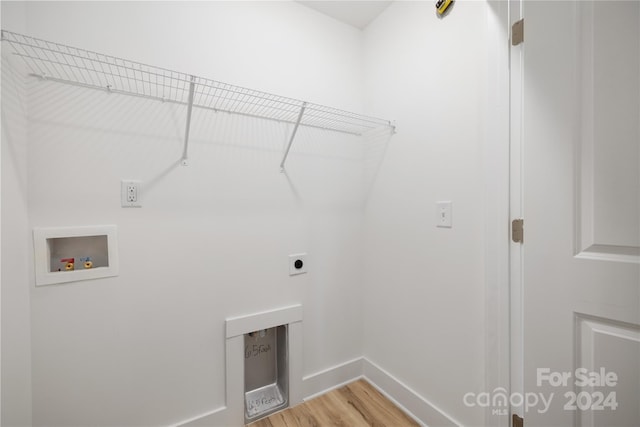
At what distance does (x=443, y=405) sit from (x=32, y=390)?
1.88m

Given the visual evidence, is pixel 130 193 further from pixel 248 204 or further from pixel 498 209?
pixel 498 209

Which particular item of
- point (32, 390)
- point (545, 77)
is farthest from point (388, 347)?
point (32, 390)

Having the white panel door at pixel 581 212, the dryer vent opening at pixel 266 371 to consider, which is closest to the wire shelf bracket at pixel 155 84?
the white panel door at pixel 581 212

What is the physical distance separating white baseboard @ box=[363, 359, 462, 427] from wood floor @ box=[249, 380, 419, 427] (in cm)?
4

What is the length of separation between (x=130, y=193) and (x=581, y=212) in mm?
1844

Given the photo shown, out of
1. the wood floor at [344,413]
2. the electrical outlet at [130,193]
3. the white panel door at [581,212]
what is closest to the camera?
the white panel door at [581,212]

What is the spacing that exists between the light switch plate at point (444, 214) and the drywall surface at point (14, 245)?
1.82 metres

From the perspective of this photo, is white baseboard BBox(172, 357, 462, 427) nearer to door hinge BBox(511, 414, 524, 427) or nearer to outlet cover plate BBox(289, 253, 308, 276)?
door hinge BBox(511, 414, 524, 427)

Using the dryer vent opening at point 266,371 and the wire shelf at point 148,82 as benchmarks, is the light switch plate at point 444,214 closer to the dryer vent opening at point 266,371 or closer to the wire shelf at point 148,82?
the wire shelf at point 148,82

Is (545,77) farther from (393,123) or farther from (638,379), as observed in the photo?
(638,379)

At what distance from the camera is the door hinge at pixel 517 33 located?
3.57ft

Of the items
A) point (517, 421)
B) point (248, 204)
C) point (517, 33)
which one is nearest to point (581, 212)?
point (517, 33)

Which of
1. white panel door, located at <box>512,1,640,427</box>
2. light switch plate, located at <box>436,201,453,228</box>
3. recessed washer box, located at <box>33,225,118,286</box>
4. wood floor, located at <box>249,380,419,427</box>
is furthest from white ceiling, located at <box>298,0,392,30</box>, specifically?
wood floor, located at <box>249,380,419,427</box>

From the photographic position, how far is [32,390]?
1072mm
